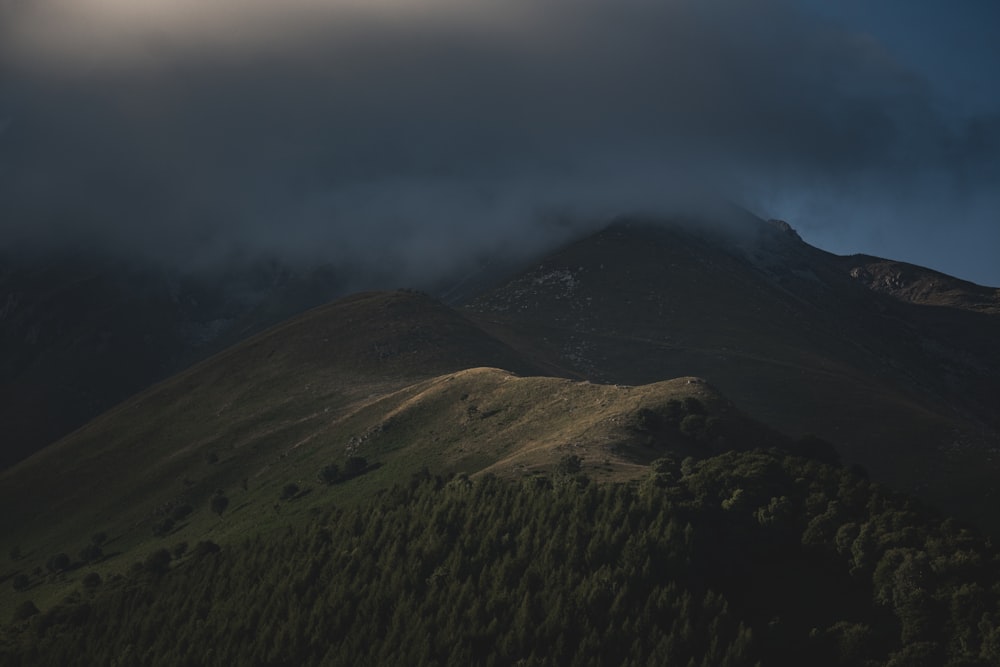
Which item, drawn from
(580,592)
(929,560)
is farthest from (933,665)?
(580,592)

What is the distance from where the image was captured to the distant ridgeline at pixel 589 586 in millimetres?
57062

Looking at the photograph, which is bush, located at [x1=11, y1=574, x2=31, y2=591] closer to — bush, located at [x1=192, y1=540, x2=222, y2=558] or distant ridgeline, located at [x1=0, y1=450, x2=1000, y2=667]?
distant ridgeline, located at [x1=0, y1=450, x2=1000, y2=667]

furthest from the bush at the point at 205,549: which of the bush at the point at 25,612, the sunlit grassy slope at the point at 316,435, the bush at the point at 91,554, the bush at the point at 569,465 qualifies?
the bush at the point at 569,465

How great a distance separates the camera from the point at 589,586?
59781mm

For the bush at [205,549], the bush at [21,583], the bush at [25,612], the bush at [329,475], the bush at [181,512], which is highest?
the bush at [329,475]

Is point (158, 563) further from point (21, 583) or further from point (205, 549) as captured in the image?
point (21, 583)

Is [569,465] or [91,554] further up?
[569,465]

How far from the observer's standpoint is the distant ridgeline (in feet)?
187

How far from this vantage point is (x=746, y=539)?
2613 inches

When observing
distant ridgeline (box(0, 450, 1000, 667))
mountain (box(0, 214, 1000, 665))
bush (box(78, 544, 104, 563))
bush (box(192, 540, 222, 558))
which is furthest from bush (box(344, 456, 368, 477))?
bush (box(78, 544, 104, 563))

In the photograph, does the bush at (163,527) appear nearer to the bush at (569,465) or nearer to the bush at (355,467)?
the bush at (355,467)

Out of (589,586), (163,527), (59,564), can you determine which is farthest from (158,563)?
(589,586)

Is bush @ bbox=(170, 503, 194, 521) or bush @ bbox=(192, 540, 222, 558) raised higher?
bush @ bbox=(192, 540, 222, 558)

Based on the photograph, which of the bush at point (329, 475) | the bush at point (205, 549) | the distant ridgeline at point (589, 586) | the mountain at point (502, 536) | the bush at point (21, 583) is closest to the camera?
the distant ridgeline at point (589, 586)
